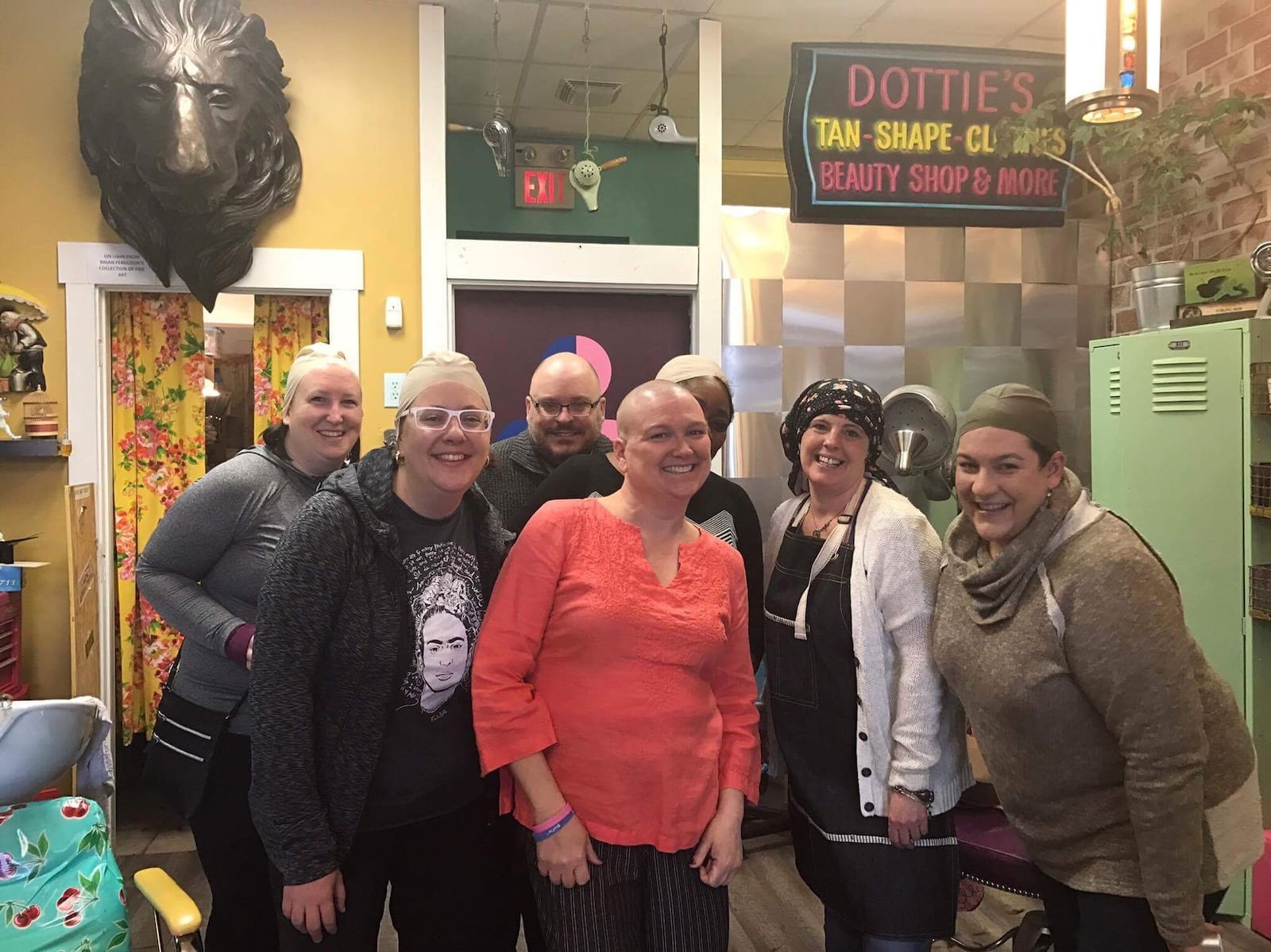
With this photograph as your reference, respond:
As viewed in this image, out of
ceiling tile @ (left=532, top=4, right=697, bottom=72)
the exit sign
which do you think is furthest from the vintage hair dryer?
ceiling tile @ (left=532, top=4, right=697, bottom=72)

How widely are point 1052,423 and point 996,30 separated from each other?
2.94 meters

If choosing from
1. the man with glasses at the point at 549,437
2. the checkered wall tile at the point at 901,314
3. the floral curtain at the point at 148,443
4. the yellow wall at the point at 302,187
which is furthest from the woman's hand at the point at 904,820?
the floral curtain at the point at 148,443

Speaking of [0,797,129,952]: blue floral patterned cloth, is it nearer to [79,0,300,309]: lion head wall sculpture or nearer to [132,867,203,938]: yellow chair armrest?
[132,867,203,938]: yellow chair armrest

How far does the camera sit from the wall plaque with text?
345cm

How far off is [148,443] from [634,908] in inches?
116

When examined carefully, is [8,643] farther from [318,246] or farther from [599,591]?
[599,591]

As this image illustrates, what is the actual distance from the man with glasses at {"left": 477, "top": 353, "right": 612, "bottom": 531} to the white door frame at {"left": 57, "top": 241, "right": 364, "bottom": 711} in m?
1.42

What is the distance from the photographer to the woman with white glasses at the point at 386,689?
1.31m

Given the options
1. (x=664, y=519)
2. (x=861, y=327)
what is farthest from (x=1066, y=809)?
(x=861, y=327)

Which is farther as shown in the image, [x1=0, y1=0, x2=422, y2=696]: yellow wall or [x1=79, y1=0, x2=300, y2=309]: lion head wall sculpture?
[x1=0, y1=0, x2=422, y2=696]: yellow wall

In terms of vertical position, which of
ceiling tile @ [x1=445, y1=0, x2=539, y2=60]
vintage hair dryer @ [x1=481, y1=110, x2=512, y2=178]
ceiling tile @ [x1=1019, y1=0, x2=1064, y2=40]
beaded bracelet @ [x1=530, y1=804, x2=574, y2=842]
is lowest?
beaded bracelet @ [x1=530, y1=804, x2=574, y2=842]

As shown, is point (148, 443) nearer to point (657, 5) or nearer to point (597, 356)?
point (597, 356)

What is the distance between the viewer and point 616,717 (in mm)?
1373

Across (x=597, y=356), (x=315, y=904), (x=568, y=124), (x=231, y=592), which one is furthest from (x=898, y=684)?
(x=568, y=124)
